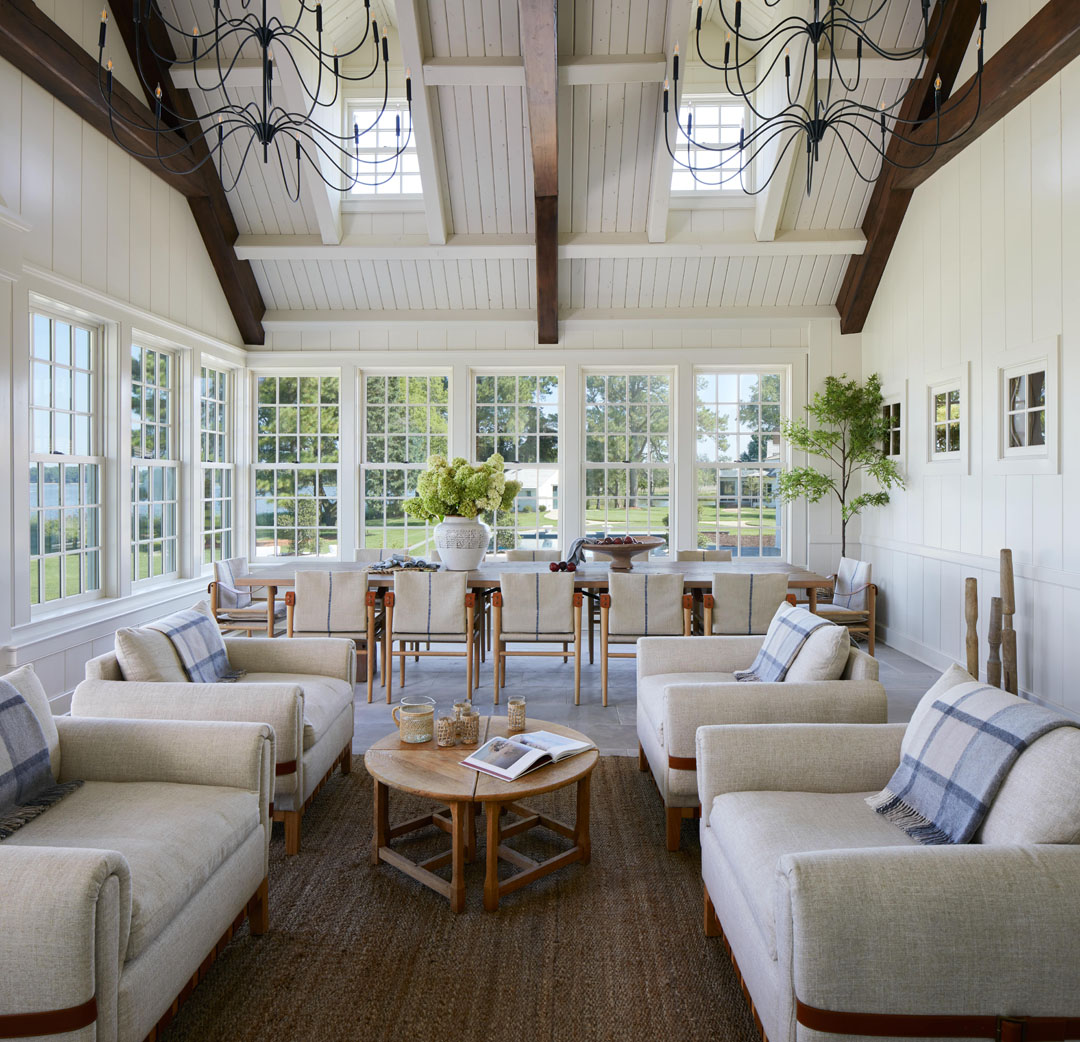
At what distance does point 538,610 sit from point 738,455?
11.6 ft

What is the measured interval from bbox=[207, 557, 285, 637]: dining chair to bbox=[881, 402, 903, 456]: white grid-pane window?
503 cm

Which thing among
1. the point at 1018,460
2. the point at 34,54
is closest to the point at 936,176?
the point at 1018,460

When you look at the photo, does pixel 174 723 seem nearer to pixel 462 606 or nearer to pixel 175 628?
pixel 175 628

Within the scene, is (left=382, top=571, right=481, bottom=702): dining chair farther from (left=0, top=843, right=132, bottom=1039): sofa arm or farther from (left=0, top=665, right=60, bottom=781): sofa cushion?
(left=0, top=843, right=132, bottom=1039): sofa arm

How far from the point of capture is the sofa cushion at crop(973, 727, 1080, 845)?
1.60 m

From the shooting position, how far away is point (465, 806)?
8.30 feet

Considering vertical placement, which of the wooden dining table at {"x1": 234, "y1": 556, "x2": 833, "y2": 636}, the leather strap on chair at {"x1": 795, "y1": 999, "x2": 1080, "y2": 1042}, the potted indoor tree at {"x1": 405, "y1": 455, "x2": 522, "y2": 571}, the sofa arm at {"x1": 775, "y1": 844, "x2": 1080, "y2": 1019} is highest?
the potted indoor tree at {"x1": 405, "y1": 455, "x2": 522, "y2": 571}

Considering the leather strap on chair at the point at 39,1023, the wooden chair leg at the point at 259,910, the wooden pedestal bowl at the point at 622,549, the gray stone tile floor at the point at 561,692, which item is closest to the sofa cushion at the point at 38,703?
the wooden chair leg at the point at 259,910

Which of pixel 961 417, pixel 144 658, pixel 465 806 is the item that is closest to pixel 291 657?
pixel 144 658

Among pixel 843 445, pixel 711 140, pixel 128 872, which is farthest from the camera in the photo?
pixel 843 445

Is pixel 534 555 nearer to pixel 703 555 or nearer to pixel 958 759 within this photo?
pixel 703 555

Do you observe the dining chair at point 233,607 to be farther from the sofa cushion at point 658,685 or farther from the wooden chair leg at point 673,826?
the wooden chair leg at point 673,826

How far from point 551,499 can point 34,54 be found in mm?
4989

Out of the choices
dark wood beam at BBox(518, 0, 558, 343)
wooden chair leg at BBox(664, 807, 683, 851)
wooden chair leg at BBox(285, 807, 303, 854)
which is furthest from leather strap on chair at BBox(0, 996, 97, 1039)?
dark wood beam at BBox(518, 0, 558, 343)
